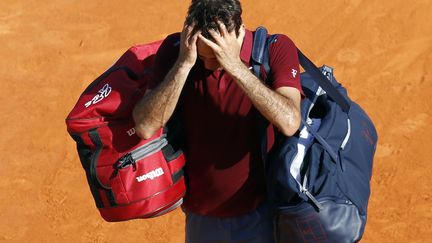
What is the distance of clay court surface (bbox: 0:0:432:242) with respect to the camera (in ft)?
18.2

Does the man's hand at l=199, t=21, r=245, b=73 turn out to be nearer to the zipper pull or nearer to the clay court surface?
the zipper pull

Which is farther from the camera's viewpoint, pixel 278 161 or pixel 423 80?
pixel 423 80

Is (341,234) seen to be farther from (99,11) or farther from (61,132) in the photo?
(99,11)

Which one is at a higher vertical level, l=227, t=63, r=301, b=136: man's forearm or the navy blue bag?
l=227, t=63, r=301, b=136: man's forearm

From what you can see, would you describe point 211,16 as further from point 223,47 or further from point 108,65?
point 108,65

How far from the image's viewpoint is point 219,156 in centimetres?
317

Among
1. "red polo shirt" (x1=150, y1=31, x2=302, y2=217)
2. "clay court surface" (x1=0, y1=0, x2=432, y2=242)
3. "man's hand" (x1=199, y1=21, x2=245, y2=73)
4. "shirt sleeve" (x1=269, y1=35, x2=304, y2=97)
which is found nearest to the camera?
"man's hand" (x1=199, y1=21, x2=245, y2=73)

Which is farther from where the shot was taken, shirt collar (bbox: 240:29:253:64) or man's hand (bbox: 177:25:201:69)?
shirt collar (bbox: 240:29:253:64)

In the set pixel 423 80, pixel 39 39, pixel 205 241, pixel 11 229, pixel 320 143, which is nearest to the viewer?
pixel 320 143

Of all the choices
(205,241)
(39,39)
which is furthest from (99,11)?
(205,241)

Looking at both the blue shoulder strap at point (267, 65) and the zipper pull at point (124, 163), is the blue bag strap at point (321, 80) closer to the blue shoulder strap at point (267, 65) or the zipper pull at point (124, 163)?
the blue shoulder strap at point (267, 65)

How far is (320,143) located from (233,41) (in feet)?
2.06

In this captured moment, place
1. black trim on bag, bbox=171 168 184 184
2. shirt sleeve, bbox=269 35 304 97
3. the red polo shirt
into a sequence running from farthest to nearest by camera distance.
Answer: black trim on bag, bbox=171 168 184 184
the red polo shirt
shirt sleeve, bbox=269 35 304 97

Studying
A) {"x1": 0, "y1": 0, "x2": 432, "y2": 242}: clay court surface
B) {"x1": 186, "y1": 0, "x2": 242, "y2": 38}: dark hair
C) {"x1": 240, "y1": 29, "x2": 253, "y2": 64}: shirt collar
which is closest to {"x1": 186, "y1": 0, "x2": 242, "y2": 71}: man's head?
{"x1": 186, "y1": 0, "x2": 242, "y2": 38}: dark hair
